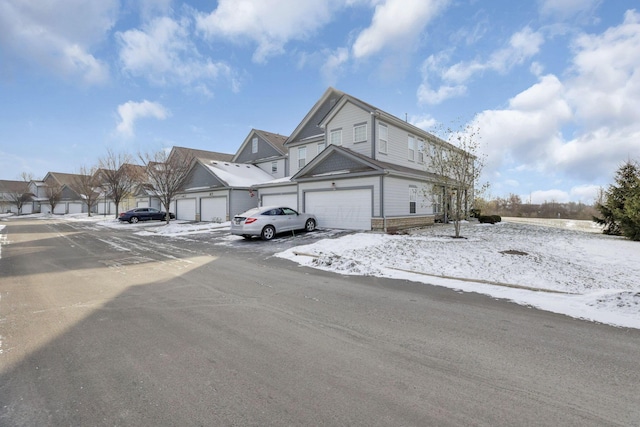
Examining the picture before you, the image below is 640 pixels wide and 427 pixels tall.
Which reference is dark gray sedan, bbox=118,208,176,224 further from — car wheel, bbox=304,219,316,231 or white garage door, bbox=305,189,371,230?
car wheel, bbox=304,219,316,231

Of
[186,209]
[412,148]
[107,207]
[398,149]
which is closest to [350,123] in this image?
A: [398,149]

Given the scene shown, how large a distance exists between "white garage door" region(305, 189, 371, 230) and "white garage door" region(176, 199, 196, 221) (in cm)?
1421

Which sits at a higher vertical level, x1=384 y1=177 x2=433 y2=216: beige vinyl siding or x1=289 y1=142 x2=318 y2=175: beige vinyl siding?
x1=289 y1=142 x2=318 y2=175: beige vinyl siding

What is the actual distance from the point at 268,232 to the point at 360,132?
835cm

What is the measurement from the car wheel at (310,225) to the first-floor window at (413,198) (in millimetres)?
5645

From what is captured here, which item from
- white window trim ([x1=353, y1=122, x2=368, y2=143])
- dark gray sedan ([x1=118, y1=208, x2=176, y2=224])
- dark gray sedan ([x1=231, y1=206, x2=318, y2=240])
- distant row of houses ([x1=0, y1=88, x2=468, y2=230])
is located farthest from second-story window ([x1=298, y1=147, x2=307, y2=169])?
dark gray sedan ([x1=118, y1=208, x2=176, y2=224])

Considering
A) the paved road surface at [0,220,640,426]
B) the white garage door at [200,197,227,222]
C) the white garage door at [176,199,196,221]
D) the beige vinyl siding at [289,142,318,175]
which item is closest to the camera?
the paved road surface at [0,220,640,426]

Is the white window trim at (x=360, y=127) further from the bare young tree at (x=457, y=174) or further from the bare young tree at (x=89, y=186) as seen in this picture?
the bare young tree at (x=89, y=186)

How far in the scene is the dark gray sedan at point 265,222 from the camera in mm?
14352

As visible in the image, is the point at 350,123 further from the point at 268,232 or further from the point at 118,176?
the point at 118,176

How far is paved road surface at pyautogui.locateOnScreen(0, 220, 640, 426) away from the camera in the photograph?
258 centimetres

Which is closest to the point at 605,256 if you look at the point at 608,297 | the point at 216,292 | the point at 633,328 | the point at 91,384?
the point at 608,297

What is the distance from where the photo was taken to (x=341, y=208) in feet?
56.8

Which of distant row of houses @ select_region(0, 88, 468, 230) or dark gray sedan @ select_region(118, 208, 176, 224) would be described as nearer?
distant row of houses @ select_region(0, 88, 468, 230)
